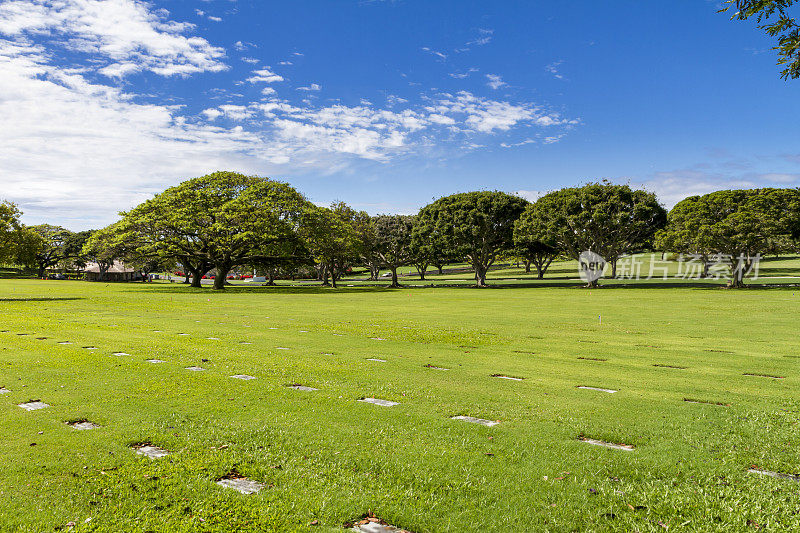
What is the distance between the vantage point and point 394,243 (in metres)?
62.4

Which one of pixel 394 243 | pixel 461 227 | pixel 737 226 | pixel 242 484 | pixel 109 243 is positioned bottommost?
pixel 242 484

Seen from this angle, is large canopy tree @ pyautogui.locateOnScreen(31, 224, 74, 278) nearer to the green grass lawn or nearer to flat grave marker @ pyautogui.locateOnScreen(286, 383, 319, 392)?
the green grass lawn

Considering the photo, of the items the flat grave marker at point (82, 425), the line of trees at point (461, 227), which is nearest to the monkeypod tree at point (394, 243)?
the line of trees at point (461, 227)

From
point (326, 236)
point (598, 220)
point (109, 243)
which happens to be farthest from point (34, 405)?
point (598, 220)

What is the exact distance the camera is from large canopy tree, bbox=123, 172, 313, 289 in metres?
44.8

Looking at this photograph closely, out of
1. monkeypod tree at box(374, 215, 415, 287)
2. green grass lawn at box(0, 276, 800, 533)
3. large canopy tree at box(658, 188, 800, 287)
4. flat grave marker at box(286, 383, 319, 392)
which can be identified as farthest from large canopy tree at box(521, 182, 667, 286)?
flat grave marker at box(286, 383, 319, 392)

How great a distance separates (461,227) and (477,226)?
205cm

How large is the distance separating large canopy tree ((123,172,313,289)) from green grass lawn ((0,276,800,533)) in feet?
117

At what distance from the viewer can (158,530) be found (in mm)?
3373

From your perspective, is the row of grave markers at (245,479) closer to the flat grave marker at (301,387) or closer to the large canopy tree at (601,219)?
the flat grave marker at (301,387)

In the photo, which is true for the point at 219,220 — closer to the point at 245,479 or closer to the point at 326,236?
the point at 326,236

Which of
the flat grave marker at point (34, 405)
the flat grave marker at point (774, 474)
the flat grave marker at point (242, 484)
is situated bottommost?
the flat grave marker at point (774, 474)

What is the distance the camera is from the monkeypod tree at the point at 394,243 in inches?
2453

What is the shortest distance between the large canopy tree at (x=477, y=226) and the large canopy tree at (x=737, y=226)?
56.4 ft
